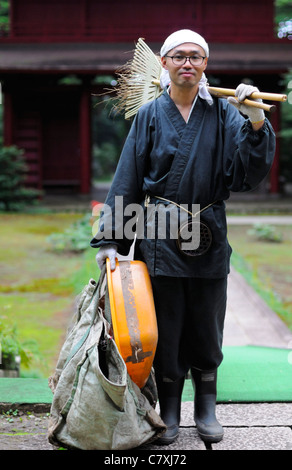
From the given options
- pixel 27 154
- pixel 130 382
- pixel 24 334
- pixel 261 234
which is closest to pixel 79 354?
pixel 130 382

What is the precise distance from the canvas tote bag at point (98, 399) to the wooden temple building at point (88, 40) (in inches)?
481

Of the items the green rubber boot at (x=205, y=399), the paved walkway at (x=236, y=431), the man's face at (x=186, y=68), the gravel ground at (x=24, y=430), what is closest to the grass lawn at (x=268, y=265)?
the paved walkway at (x=236, y=431)

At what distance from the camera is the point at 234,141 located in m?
2.68

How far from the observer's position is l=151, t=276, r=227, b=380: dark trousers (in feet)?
9.09

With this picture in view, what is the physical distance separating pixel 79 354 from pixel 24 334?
2.93m

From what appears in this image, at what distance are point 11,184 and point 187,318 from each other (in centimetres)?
1072

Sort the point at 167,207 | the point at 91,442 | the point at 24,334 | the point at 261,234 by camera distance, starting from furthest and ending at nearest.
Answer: the point at 261,234 < the point at 24,334 < the point at 167,207 < the point at 91,442

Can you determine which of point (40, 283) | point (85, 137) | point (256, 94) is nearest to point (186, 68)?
point (256, 94)

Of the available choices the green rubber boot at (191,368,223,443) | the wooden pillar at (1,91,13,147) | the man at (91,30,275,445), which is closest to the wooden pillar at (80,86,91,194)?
the wooden pillar at (1,91,13,147)

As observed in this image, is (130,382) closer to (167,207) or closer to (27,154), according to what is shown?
(167,207)

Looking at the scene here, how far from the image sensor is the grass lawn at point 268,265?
6654 mm

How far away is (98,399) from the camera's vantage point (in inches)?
98.2

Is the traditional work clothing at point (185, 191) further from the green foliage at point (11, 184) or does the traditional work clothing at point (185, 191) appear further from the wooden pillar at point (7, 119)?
the wooden pillar at point (7, 119)

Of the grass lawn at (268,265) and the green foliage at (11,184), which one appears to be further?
the green foliage at (11,184)
